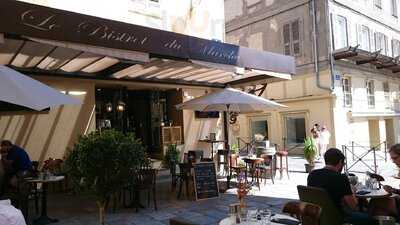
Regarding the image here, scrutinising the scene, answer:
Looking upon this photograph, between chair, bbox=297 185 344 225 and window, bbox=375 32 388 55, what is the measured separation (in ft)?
74.3

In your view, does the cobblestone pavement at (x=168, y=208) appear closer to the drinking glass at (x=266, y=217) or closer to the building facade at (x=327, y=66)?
the drinking glass at (x=266, y=217)

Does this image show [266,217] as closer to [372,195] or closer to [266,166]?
[372,195]

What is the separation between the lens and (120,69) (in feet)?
31.5

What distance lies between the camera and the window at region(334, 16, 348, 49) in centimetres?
2039

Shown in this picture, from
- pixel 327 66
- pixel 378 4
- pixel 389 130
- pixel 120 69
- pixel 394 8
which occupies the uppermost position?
pixel 394 8

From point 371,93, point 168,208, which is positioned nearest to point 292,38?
point 371,93

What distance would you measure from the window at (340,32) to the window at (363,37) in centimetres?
169

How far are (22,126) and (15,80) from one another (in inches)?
180

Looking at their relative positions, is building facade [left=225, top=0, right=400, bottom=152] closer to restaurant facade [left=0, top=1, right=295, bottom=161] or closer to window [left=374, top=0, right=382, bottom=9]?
window [left=374, top=0, right=382, bottom=9]

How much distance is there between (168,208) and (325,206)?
158 inches

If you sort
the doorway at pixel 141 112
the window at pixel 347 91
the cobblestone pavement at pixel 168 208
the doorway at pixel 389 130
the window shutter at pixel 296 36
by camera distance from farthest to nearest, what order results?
the doorway at pixel 389 130 → the window shutter at pixel 296 36 → the window at pixel 347 91 → the doorway at pixel 141 112 → the cobblestone pavement at pixel 168 208

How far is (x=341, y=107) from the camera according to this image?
66.2 feet

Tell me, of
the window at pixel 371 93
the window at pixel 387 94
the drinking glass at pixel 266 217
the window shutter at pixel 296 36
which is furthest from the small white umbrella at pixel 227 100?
the window at pixel 387 94

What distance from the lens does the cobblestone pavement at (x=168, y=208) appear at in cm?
680
